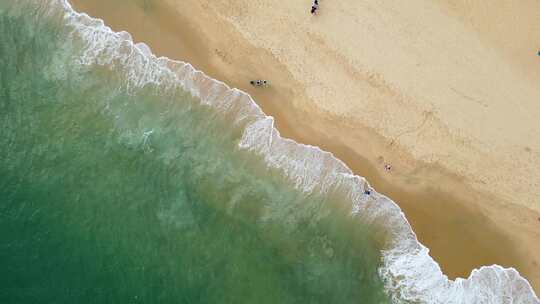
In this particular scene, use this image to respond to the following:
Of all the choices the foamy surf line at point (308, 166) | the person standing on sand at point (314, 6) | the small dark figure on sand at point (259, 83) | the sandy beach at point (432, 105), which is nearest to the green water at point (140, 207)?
the foamy surf line at point (308, 166)

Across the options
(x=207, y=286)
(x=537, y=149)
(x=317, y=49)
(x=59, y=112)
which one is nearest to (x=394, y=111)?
(x=317, y=49)

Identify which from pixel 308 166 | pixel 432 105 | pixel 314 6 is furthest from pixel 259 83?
pixel 432 105

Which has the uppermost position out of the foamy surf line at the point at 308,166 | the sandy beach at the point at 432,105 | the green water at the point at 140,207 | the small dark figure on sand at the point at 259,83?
the sandy beach at the point at 432,105

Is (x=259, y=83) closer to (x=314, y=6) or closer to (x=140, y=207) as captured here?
(x=314, y=6)

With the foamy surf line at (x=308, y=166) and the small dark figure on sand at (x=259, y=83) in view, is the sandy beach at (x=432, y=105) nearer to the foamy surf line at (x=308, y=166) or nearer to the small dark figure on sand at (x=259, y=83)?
the small dark figure on sand at (x=259, y=83)

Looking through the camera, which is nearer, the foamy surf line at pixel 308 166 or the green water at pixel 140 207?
the foamy surf line at pixel 308 166

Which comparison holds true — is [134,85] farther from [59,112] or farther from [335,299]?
[335,299]

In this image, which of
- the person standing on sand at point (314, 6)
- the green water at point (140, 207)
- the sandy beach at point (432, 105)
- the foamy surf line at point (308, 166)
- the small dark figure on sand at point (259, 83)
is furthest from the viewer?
the small dark figure on sand at point (259, 83)

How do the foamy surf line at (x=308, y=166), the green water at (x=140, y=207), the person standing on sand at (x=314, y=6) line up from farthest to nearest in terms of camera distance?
the person standing on sand at (x=314, y=6) → the green water at (x=140, y=207) → the foamy surf line at (x=308, y=166)
